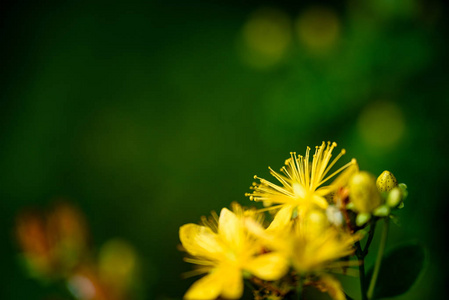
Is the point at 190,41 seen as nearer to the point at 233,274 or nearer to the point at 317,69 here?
the point at 317,69

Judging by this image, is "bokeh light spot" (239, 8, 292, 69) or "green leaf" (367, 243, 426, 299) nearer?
"green leaf" (367, 243, 426, 299)

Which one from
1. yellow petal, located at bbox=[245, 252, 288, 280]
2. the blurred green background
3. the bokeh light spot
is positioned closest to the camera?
yellow petal, located at bbox=[245, 252, 288, 280]

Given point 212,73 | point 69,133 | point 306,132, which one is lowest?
point 306,132

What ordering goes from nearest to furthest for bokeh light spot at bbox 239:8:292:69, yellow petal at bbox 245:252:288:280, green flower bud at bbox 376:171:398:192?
yellow petal at bbox 245:252:288:280, green flower bud at bbox 376:171:398:192, bokeh light spot at bbox 239:8:292:69

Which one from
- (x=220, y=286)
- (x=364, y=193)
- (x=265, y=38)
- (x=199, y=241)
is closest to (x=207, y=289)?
(x=220, y=286)

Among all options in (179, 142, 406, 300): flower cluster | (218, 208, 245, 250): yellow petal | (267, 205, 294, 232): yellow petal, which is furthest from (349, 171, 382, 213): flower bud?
(218, 208, 245, 250): yellow petal

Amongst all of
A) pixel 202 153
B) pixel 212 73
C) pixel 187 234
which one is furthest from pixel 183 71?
pixel 187 234

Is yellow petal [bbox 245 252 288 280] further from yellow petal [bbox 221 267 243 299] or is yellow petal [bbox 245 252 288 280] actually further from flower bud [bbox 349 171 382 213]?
flower bud [bbox 349 171 382 213]

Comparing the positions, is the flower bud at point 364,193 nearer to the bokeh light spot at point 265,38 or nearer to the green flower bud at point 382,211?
the green flower bud at point 382,211
